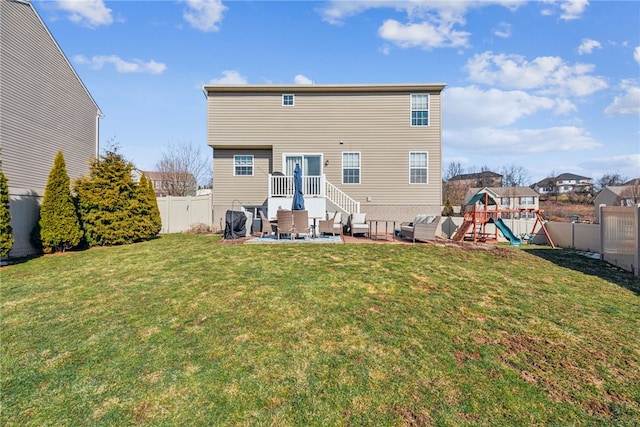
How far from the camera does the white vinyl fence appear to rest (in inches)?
571

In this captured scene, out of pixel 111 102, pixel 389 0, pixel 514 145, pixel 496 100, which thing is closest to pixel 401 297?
pixel 389 0

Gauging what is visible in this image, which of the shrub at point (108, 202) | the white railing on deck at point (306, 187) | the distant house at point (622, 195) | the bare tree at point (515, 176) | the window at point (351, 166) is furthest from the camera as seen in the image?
the bare tree at point (515, 176)

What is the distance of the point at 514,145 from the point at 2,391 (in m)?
64.1

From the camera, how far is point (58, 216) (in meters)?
9.38

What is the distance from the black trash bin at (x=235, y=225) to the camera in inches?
423

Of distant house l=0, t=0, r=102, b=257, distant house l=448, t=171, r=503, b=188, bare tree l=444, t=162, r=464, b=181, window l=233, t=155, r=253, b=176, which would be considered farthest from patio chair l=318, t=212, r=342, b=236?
bare tree l=444, t=162, r=464, b=181

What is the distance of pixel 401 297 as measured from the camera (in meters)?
5.19

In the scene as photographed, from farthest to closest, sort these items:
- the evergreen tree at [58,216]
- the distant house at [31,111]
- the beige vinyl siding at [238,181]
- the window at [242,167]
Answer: the window at [242,167] → the beige vinyl siding at [238,181] → the distant house at [31,111] → the evergreen tree at [58,216]

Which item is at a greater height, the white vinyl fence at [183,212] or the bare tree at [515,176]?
the bare tree at [515,176]

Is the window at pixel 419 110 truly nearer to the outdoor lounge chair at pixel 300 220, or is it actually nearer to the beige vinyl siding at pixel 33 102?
the outdoor lounge chair at pixel 300 220

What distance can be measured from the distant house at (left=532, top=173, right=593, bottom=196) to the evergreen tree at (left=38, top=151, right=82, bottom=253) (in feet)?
207

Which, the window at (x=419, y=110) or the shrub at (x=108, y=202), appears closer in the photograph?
the shrub at (x=108, y=202)

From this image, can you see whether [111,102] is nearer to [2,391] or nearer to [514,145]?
[2,391]

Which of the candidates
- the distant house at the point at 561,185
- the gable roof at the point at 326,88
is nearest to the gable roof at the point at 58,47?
the gable roof at the point at 326,88
